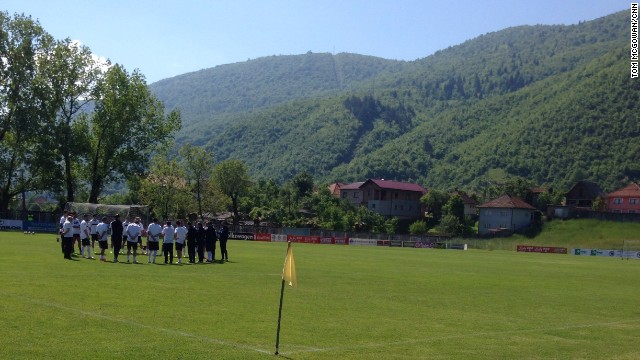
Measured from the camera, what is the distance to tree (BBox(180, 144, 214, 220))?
108 meters

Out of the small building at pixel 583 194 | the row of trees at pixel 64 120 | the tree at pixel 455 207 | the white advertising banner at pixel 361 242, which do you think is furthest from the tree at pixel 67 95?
the small building at pixel 583 194

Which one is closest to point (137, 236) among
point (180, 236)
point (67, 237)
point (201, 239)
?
point (180, 236)

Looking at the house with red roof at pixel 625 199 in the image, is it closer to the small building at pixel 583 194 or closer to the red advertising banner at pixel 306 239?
the small building at pixel 583 194

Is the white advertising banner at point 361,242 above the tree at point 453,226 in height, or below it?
below

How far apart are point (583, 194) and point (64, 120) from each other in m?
99.8

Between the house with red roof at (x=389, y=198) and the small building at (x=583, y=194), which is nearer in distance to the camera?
the small building at (x=583, y=194)

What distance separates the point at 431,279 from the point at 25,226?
172 ft

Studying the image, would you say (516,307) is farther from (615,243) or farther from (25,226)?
(615,243)

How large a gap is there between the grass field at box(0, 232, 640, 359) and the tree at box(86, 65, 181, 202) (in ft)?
189

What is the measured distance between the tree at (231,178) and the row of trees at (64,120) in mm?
32741

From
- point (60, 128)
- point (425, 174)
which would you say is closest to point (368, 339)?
point (60, 128)

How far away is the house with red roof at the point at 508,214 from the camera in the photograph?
382 feet

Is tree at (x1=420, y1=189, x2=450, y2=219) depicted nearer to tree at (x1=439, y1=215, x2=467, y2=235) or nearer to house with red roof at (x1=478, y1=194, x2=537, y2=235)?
house with red roof at (x1=478, y1=194, x2=537, y2=235)

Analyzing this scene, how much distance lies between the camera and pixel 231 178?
4769 inches
